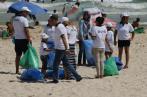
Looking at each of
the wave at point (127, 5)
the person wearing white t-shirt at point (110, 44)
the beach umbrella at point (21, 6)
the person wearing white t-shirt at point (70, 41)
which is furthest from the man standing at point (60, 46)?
the wave at point (127, 5)

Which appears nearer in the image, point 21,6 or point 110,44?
point 110,44

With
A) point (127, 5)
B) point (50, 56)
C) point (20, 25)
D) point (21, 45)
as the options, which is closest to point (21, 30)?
point (20, 25)

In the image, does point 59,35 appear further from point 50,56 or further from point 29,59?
point 29,59

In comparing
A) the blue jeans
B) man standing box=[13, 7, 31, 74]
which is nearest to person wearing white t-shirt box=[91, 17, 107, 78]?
the blue jeans

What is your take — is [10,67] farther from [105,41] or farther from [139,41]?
[139,41]

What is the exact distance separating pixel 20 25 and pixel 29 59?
888 mm

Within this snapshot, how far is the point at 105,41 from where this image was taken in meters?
12.1

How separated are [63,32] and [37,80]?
1315mm

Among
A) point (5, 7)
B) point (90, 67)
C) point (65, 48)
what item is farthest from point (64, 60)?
point (5, 7)

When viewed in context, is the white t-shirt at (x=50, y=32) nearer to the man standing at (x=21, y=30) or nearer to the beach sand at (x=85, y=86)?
the man standing at (x=21, y=30)

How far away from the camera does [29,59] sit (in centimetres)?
1212

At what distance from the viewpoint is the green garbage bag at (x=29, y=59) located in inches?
473

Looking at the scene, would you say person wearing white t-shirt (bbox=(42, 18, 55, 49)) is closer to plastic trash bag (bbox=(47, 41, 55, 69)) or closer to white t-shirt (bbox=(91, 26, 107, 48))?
plastic trash bag (bbox=(47, 41, 55, 69))

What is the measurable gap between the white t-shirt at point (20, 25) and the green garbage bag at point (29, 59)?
33 cm
